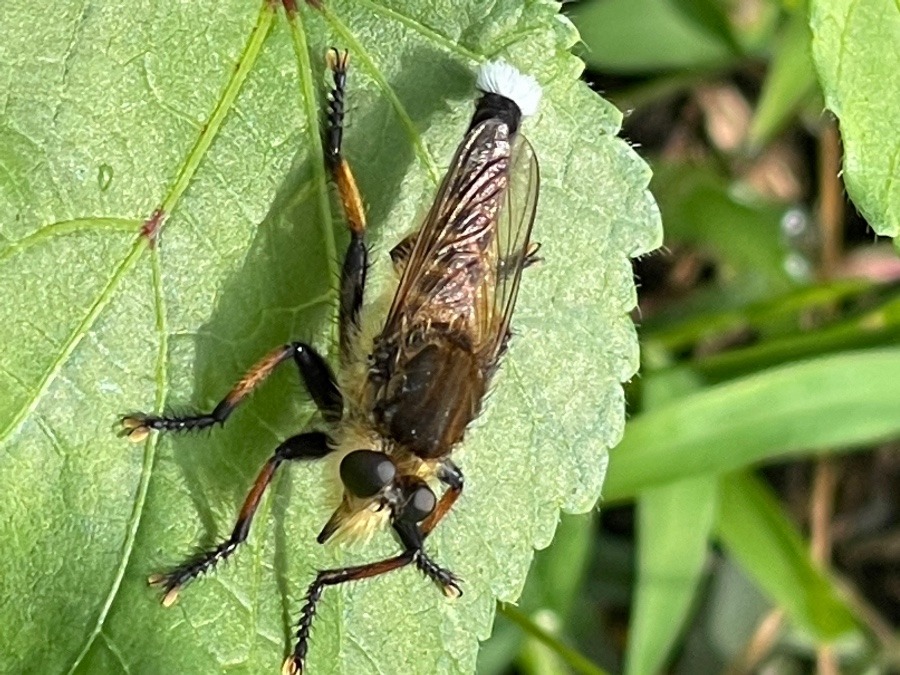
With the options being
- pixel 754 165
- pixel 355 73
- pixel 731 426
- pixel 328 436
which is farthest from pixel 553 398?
pixel 754 165

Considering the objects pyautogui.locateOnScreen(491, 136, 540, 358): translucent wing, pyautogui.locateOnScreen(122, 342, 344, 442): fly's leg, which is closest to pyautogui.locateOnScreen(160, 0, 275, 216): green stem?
pyautogui.locateOnScreen(122, 342, 344, 442): fly's leg

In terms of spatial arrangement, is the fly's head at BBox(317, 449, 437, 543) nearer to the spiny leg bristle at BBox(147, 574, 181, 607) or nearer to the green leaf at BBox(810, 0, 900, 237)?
the spiny leg bristle at BBox(147, 574, 181, 607)

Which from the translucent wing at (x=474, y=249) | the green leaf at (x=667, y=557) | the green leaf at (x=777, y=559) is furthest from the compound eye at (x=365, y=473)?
the green leaf at (x=777, y=559)

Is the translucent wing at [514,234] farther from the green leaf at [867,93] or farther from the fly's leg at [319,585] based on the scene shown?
the green leaf at [867,93]

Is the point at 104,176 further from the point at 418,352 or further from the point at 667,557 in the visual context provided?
the point at 667,557

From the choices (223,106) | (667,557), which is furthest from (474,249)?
(667,557)

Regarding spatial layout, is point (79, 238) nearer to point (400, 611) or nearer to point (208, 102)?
point (208, 102)
